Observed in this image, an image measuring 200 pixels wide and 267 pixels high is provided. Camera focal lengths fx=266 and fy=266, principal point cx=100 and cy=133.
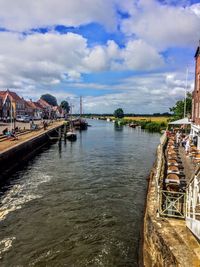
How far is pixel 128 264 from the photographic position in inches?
432

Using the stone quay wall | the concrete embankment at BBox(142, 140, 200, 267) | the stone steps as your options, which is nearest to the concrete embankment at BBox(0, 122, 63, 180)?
the stone quay wall

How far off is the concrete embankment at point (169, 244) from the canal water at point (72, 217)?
220 centimetres

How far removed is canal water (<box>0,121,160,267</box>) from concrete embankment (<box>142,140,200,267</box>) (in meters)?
2.20

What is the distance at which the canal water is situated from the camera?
1159cm

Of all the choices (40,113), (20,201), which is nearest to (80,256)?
(20,201)

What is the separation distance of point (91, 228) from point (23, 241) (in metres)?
3.48

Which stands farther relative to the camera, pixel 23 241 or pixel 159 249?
pixel 23 241

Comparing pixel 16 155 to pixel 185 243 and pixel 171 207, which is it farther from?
pixel 185 243

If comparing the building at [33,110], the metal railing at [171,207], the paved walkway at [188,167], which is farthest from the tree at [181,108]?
the building at [33,110]

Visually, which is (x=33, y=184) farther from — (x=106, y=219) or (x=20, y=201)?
(x=106, y=219)

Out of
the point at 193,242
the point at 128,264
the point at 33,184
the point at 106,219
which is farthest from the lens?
the point at 33,184

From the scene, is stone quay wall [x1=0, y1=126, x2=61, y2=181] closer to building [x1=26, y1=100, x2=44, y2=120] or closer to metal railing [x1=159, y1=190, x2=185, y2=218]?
metal railing [x1=159, y1=190, x2=185, y2=218]

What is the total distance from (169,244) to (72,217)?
8.49m

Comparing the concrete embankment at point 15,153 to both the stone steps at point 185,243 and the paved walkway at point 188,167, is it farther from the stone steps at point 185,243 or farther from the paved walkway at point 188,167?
the stone steps at point 185,243
